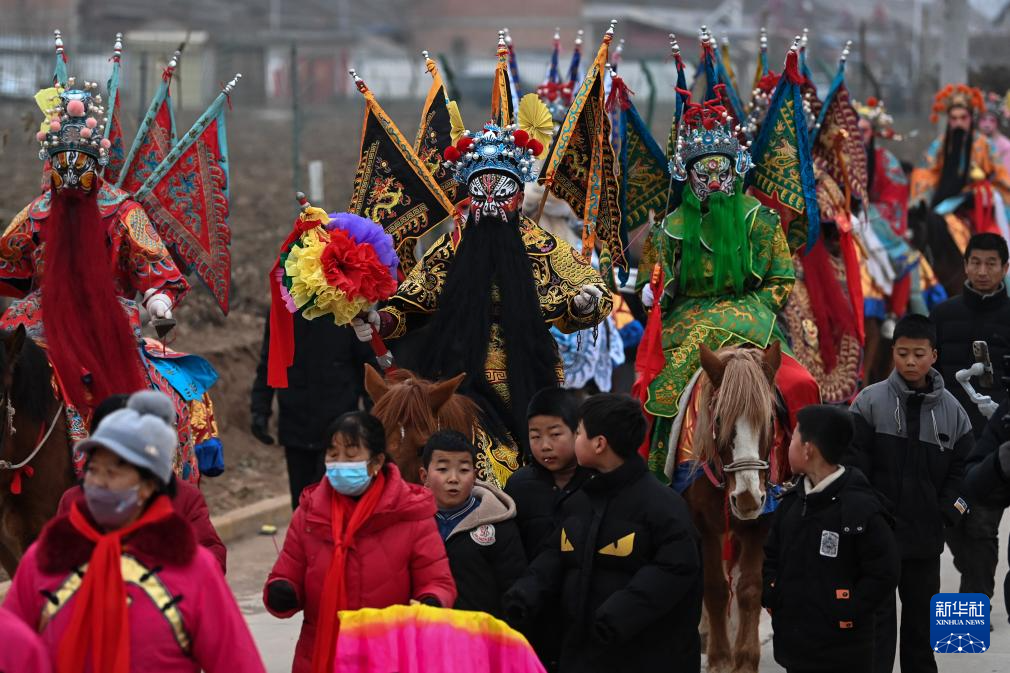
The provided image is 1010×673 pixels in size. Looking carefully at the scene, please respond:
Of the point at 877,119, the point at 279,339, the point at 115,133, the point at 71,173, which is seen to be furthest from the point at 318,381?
the point at 877,119

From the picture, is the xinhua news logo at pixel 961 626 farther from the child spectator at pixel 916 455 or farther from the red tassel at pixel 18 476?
the red tassel at pixel 18 476

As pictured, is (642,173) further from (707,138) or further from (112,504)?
(112,504)

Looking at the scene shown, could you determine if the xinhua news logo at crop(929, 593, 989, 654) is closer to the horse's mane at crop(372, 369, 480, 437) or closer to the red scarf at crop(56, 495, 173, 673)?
the horse's mane at crop(372, 369, 480, 437)

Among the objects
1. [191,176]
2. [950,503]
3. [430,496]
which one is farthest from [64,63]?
[950,503]

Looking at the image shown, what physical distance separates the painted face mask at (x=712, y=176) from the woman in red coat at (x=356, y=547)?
3587 millimetres

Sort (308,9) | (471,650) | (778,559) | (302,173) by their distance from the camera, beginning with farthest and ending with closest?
(308,9), (302,173), (778,559), (471,650)

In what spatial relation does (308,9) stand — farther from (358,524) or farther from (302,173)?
(358,524)

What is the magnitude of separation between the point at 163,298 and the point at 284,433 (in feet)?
6.85

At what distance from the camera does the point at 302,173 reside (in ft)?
76.9

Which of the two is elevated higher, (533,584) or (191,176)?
(191,176)

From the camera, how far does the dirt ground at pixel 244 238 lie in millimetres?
13109

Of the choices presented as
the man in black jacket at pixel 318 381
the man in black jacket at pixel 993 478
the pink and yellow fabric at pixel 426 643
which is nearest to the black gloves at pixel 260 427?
the man in black jacket at pixel 318 381

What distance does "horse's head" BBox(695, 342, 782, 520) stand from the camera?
7.69 m

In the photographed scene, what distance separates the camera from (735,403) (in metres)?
7.76
